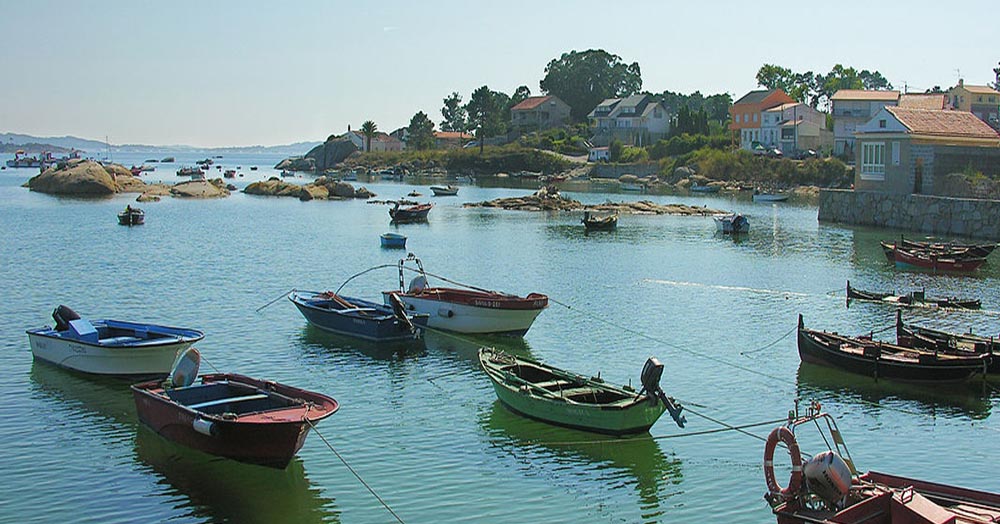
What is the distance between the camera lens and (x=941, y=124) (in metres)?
64.6

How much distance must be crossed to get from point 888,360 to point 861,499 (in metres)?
12.0

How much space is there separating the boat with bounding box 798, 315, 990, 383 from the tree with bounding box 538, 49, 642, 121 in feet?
525

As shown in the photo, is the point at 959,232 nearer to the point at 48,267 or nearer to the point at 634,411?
the point at 634,411

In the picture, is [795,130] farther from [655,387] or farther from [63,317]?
[655,387]

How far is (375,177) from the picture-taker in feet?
533

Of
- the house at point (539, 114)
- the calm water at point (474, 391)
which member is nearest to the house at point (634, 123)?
the house at point (539, 114)

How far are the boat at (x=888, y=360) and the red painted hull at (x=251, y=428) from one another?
14375mm

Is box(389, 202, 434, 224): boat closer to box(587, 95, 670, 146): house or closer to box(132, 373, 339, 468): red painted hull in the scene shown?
box(132, 373, 339, 468): red painted hull

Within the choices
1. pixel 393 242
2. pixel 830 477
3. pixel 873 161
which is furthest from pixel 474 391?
pixel 873 161

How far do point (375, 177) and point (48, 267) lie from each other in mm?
115758

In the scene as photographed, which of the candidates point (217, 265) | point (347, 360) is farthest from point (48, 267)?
point (347, 360)

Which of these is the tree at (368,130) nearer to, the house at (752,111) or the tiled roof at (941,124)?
the house at (752,111)

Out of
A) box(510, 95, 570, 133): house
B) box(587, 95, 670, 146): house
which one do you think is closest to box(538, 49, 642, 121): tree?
box(510, 95, 570, 133): house

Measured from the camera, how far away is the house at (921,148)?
205 feet
